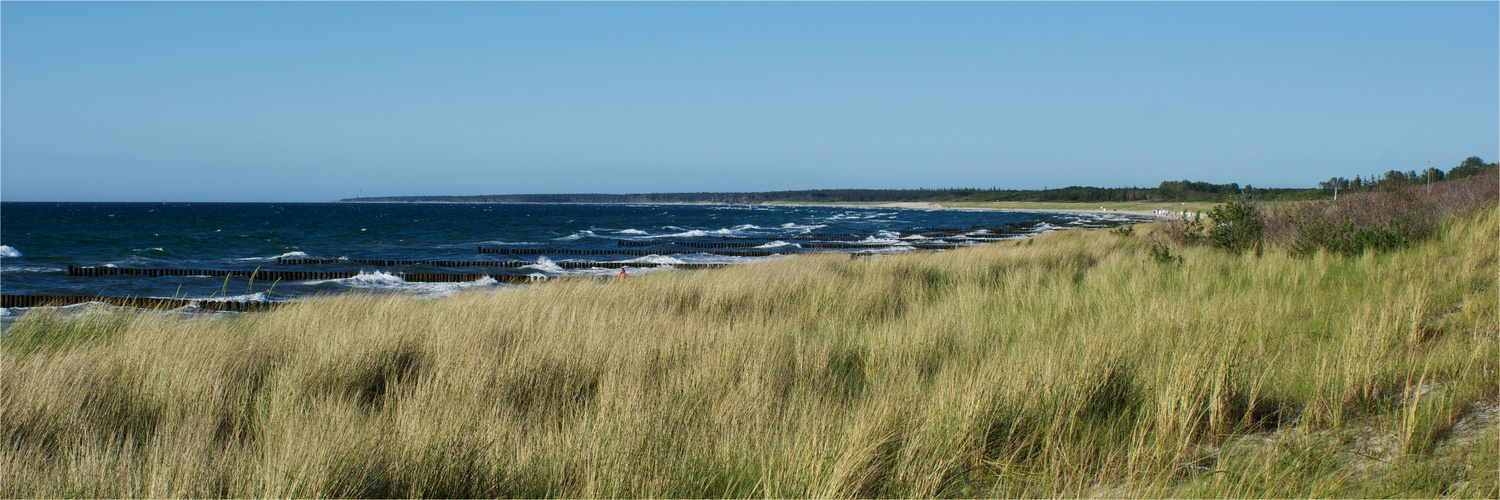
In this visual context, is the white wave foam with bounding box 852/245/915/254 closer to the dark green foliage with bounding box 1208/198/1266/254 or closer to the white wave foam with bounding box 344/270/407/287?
the white wave foam with bounding box 344/270/407/287

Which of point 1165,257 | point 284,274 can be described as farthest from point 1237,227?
point 284,274

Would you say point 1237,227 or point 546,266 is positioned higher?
point 1237,227

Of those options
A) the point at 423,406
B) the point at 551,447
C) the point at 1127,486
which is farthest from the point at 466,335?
the point at 1127,486

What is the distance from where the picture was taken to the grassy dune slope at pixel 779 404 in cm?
309

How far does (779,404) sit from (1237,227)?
42.5 ft

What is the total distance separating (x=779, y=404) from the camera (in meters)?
4.03

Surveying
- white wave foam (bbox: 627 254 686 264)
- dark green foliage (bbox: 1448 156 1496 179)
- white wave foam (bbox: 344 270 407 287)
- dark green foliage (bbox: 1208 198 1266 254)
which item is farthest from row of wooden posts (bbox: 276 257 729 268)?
dark green foliage (bbox: 1448 156 1496 179)

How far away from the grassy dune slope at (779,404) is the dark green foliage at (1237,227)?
7074mm

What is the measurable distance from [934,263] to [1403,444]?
36.3 feet

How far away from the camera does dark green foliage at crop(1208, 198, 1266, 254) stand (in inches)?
533

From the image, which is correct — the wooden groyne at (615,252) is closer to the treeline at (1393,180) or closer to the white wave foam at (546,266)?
the white wave foam at (546,266)

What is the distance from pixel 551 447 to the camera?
3.37 metres

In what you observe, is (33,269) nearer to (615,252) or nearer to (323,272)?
(323,272)

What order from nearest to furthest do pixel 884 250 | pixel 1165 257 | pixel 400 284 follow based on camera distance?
pixel 1165 257 → pixel 400 284 → pixel 884 250
